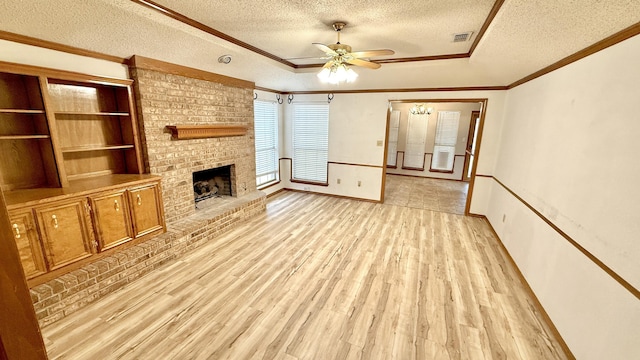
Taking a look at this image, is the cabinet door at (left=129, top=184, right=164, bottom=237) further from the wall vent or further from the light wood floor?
the wall vent

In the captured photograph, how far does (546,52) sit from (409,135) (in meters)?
5.98

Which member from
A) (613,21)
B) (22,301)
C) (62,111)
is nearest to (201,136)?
(62,111)

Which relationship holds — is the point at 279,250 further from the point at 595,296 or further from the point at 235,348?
the point at 595,296

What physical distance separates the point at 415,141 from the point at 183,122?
6925 mm

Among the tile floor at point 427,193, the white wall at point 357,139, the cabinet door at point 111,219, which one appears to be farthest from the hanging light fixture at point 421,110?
the cabinet door at point 111,219

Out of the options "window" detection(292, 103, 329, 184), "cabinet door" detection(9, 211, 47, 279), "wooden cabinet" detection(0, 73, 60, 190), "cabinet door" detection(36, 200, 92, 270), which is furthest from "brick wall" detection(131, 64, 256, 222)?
"window" detection(292, 103, 329, 184)

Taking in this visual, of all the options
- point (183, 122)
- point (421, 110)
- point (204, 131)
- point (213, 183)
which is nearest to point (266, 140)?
point (213, 183)

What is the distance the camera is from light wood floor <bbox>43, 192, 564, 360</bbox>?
6.54 feet

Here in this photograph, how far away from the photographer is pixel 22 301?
24.5 inches

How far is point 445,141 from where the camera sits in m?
7.98

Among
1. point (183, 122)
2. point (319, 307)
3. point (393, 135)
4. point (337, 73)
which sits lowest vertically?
point (319, 307)

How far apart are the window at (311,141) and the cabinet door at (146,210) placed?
352 cm

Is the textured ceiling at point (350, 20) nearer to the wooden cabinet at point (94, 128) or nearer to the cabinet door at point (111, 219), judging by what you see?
the wooden cabinet at point (94, 128)

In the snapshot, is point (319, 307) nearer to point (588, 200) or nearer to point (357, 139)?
point (588, 200)
